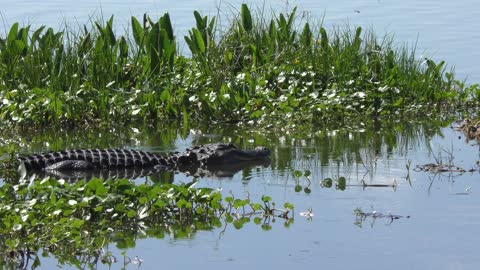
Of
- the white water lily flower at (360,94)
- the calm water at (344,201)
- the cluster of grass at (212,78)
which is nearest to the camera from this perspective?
the calm water at (344,201)

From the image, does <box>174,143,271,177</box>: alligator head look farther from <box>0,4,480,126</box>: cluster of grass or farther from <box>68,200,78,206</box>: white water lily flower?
<box>68,200,78,206</box>: white water lily flower

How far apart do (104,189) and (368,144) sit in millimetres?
3412

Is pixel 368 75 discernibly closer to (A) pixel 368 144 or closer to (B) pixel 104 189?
(A) pixel 368 144

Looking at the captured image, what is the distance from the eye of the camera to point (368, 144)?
10.2 m

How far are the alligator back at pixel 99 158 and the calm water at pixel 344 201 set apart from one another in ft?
1.51

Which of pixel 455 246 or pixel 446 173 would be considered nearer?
pixel 455 246

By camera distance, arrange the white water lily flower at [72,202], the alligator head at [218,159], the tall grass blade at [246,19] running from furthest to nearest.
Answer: the tall grass blade at [246,19] → the alligator head at [218,159] → the white water lily flower at [72,202]

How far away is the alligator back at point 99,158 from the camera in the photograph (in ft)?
31.0

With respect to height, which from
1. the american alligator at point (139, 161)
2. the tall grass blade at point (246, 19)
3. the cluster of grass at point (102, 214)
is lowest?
the cluster of grass at point (102, 214)

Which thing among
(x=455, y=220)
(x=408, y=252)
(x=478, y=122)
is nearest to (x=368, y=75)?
(x=478, y=122)

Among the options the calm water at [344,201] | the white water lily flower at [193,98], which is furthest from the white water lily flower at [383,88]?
the white water lily flower at [193,98]

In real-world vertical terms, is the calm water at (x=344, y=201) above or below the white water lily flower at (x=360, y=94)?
below

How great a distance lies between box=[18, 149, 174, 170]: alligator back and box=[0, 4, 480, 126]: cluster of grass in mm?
1287

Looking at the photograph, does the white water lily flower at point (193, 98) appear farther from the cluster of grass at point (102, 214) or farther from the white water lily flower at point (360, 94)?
the cluster of grass at point (102, 214)
